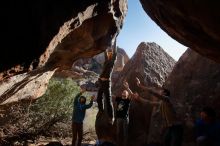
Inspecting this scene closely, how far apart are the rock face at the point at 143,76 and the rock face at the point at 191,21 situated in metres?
5.16

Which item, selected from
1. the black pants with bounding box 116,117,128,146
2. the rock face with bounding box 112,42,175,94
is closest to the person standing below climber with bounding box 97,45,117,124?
the black pants with bounding box 116,117,128,146

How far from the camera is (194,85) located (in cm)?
1192

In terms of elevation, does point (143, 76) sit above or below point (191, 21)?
above

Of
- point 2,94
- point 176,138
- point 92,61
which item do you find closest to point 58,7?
point 2,94

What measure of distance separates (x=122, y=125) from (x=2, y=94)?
3.71 meters

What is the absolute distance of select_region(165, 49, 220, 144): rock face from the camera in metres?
11.0

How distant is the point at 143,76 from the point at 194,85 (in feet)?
11.4

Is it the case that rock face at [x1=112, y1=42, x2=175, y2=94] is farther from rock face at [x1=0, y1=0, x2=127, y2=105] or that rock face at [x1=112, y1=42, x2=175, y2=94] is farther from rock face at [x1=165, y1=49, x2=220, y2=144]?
rock face at [x1=0, y1=0, x2=127, y2=105]

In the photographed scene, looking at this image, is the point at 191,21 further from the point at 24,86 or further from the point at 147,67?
the point at 147,67

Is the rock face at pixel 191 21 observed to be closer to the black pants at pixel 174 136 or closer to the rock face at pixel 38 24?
the rock face at pixel 38 24

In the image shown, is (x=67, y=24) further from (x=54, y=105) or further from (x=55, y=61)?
(x=54, y=105)

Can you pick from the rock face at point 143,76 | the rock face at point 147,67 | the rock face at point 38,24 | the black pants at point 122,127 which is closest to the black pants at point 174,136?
the black pants at point 122,127

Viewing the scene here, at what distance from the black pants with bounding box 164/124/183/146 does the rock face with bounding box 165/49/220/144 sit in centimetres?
233

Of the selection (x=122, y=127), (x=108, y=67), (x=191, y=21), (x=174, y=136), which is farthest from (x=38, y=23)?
(x=108, y=67)
